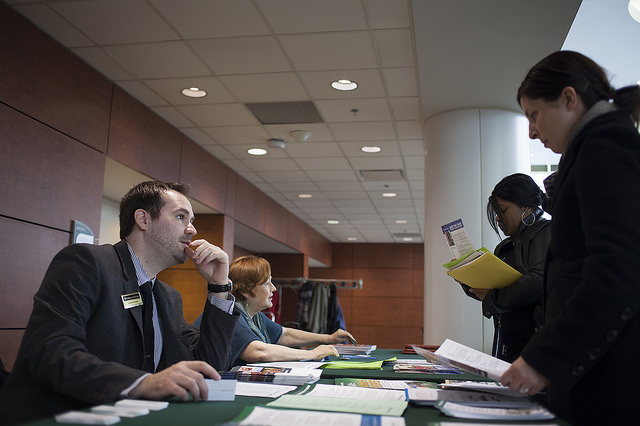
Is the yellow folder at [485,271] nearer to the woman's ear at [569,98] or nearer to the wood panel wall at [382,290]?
the woman's ear at [569,98]

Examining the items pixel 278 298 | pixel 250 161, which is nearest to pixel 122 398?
pixel 250 161

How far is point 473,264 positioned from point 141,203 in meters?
1.29

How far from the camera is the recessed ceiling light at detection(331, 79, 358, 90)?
4.81 meters

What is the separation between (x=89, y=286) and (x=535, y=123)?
135 centimetres

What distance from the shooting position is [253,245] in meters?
11.1

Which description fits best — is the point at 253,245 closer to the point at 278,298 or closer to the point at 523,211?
the point at 278,298

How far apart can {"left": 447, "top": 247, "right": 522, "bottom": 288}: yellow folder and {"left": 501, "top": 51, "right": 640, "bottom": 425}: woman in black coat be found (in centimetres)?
74

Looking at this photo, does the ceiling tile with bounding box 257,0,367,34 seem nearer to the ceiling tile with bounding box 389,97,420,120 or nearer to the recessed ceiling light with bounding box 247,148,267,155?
the ceiling tile with bounding box 389,97,420,120

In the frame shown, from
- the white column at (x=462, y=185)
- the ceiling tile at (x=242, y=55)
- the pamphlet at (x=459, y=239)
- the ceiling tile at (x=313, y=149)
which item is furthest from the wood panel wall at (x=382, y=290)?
the pamphlet at (x=459, y=239)

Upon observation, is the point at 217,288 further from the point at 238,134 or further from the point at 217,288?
the point at 238,134

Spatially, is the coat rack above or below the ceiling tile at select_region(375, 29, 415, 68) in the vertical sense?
below

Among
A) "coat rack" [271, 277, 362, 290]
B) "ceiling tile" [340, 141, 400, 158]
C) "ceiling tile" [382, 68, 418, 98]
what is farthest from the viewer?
"coat rack" [271, 277, 362, 290]

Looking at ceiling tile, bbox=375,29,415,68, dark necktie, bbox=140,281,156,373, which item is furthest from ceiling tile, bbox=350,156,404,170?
dark necktie, bbox=140,281,156,373

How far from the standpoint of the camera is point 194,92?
508 centimetres
